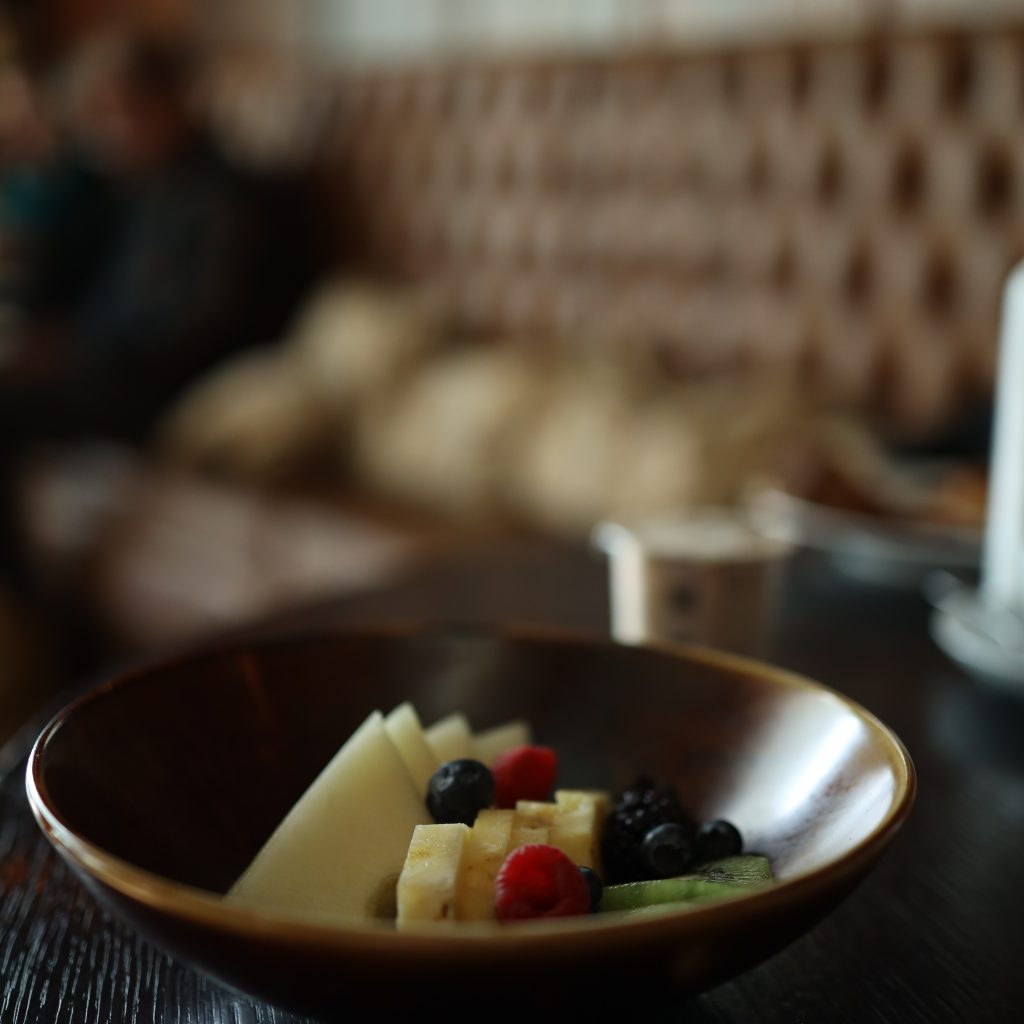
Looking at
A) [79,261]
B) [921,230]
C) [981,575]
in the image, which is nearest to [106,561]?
[79,261]

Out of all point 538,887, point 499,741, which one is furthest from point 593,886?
point 499,741

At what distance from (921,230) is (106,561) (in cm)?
194

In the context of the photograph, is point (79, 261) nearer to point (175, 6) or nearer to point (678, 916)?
point (175, 6)

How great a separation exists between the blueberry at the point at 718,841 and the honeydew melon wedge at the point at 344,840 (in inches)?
4.7

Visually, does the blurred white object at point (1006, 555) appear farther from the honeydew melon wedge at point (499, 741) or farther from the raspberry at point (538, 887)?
the raspberry at point (538, 887)

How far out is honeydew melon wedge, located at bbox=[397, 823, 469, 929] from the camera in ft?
1.40

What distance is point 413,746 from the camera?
0.56 m

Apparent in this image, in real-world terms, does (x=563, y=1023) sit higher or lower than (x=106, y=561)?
higher

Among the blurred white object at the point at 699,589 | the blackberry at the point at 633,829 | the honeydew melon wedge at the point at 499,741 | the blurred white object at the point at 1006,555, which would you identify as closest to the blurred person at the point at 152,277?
the blurred white object at the point at 699,589

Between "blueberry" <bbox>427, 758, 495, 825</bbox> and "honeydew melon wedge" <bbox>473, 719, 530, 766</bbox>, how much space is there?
0.05 m

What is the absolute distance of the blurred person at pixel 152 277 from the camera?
2.90 metres

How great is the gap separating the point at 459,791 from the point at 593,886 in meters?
0.08

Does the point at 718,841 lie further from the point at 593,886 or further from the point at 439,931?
the point at 439,931

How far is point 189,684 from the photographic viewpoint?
58 centimetres
